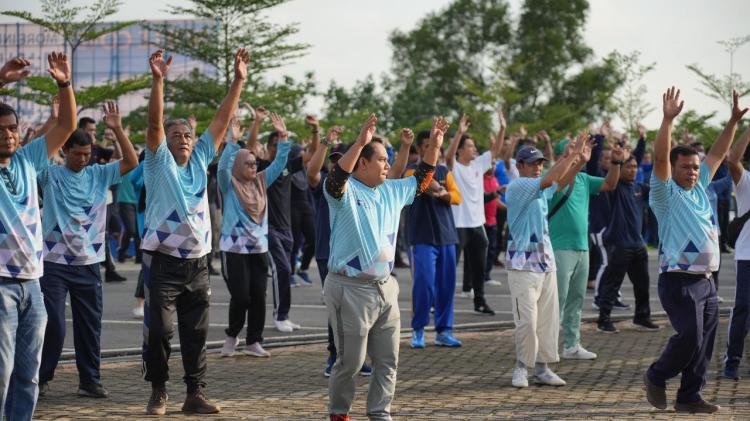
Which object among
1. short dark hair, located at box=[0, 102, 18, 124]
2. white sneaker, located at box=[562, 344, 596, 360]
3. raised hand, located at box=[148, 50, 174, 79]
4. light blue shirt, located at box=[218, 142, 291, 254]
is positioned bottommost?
white sneaker, located at box=[562, 344, 596, 360]

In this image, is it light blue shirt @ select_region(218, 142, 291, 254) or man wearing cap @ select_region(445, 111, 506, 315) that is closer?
light blue shirt @ select_region(218, 142, 291, 254)

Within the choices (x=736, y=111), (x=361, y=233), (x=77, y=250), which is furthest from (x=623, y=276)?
(x=77, y=250)

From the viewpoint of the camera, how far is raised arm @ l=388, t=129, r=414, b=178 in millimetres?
8062

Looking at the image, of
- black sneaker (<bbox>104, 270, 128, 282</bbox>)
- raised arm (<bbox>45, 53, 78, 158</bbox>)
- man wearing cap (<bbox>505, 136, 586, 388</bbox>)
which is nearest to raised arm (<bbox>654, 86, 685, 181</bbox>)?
man wearing cap (<bbox>505, 136, 586, 388</bbox>)

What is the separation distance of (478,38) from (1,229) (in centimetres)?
5549

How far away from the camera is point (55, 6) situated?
28.0 metres

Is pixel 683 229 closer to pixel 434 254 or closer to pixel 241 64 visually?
pixel 241 64

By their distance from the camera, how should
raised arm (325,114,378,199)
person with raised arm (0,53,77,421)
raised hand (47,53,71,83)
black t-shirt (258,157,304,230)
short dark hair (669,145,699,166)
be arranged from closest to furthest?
person with raised arm (0,53,77,421) < raised hand (47,53,71,83) < raised arm (325,114,378,199) < short dark hair (669,145,699,166) < black t-shirt (258,157,304,230)

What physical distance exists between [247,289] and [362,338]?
383cm

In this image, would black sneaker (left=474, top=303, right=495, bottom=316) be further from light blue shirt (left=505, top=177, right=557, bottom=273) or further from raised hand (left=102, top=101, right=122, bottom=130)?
raised hand (left=102, top=101, right=122, bottom=130)

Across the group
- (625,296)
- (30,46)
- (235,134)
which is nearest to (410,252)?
(235,134)

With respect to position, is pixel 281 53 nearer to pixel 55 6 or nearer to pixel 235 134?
pixel 55 6

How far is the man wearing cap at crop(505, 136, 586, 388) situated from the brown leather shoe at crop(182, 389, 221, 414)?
104 inches

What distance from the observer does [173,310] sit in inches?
321
